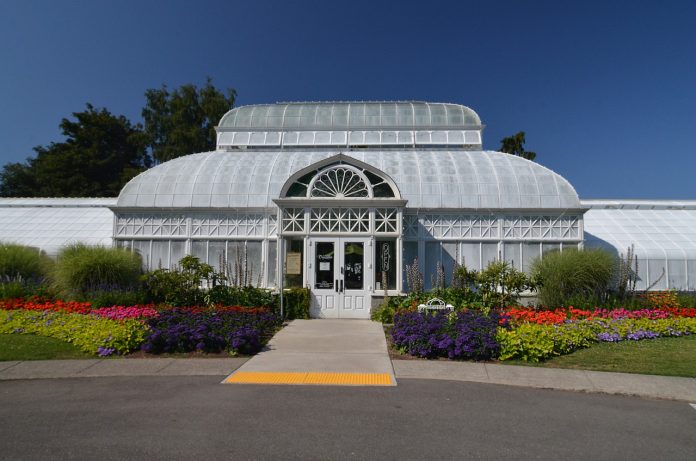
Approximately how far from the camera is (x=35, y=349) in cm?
1020

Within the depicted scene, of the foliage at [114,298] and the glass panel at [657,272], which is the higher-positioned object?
the glass panel at [657,272]

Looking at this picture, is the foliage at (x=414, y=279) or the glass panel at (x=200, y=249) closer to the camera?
the foliage at (x=414, y=279)

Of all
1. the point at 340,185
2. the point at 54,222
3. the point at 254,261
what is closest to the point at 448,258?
the point at 340,185

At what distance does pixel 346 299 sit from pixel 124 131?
123ft

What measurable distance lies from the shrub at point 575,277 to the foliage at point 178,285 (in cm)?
1071

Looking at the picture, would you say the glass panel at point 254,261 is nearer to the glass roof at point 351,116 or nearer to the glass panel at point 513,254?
the glass roof at point 351,116

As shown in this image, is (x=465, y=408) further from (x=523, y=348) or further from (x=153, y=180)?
(x=153, y=180)

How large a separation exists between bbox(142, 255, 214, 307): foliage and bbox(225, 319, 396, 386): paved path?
137 inches

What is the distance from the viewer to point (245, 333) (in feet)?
33.3

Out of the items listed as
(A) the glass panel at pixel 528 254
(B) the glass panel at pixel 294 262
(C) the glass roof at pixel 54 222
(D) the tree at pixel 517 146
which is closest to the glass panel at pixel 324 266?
(B) the glass panel at pixel 294 262

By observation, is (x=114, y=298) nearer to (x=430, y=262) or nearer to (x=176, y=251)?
(x=176, y=251)

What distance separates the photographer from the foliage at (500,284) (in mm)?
→ 14609

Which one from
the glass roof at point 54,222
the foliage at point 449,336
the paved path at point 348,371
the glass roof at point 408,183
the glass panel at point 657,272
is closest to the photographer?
the paved path at point 348,371

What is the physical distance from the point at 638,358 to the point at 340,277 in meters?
8.74
